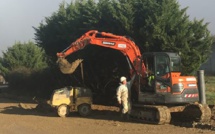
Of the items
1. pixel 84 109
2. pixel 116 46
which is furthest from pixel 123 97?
pixel 84 109

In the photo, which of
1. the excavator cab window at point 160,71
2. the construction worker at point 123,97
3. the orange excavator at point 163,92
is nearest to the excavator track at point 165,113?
the orange excavator at point 163,92

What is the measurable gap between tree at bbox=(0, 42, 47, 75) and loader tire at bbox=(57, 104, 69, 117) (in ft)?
127

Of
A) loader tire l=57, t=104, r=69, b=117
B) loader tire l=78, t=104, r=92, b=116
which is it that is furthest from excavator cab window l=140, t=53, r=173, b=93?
loader tire l=57, t=104, r=69, b=117

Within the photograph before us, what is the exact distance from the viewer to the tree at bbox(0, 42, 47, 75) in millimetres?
57969

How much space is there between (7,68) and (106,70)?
3757 cm

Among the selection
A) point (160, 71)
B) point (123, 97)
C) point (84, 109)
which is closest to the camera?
point (160, 71)

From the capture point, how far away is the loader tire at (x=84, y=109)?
19.4 meters

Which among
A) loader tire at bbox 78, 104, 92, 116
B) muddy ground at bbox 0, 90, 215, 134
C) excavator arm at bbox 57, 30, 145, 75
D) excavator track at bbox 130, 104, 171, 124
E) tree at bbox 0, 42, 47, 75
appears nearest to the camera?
muddy ground at bbox 0, 90, 215, 134

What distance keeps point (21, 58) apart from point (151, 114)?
4580 centimetres

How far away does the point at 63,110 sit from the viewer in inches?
752

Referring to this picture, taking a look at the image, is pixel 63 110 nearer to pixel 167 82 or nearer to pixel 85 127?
pixel 85 127

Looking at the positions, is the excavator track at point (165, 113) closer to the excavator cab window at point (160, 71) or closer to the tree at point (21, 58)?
the excavator cab window at point (160, 71)

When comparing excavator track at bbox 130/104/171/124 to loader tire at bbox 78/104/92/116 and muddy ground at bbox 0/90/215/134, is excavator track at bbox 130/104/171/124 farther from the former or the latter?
loader tire at bbox 78/104/92/116

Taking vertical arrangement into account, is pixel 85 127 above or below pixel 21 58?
below
